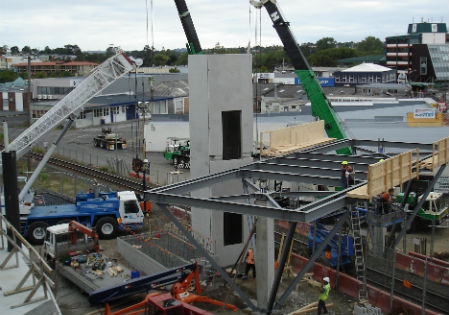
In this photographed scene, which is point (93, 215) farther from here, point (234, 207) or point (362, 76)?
point (362, 76)

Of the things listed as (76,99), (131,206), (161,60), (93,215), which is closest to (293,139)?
(131,206)

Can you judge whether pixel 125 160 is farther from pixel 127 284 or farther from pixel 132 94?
pixel 132 94

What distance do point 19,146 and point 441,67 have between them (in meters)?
97.5

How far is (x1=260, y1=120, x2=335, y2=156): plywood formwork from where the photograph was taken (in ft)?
69.8

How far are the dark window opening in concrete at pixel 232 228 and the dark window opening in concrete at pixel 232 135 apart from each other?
1.93 meters

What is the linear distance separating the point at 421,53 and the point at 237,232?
100812 mm

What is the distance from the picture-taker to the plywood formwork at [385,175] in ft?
41.5

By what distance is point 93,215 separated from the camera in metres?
22.6

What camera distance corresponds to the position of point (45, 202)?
2469 centimetres

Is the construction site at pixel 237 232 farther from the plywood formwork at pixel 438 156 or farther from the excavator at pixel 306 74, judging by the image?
the excavator at pixel 306 74

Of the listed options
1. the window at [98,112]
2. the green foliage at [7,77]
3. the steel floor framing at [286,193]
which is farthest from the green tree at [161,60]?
the steel floor framing at [286,193]

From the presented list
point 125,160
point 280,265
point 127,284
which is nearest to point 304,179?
point 280,265

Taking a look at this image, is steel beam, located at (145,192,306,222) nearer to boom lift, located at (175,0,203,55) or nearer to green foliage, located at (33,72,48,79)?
boom lift, located at (175,0,203,55)

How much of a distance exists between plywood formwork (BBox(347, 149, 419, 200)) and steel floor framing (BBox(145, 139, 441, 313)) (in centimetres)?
36
